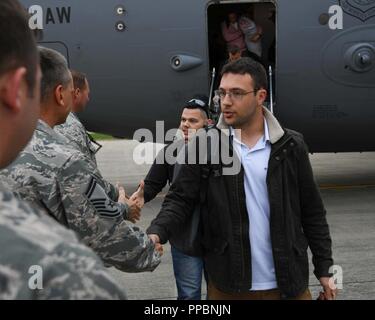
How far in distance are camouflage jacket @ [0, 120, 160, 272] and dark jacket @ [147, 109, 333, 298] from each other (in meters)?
0.73

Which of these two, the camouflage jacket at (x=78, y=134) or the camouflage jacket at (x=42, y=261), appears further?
the camouflage jacket at (x=78, y=134)

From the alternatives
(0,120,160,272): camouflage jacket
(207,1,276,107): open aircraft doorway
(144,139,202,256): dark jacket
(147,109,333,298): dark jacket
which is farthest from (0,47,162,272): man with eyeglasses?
(207,1,276,107): open aircraft doorway

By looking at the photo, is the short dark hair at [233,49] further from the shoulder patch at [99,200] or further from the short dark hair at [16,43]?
the short dark hair at [16,43]

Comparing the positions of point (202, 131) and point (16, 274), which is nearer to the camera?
point (16, 274)

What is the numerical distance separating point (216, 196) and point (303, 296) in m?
0.65

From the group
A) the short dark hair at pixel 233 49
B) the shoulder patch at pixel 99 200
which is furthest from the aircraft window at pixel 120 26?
the shoulder patch at pixel 99 200

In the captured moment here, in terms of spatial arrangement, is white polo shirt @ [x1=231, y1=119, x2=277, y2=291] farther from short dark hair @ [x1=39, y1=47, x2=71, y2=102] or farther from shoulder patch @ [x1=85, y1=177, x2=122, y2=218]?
short dark hair @ [x1=39, y1=47, x2=71, y2=102]

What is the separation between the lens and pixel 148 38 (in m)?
8.95

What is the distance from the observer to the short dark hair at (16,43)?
110cm

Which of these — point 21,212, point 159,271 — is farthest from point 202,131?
point 159,271

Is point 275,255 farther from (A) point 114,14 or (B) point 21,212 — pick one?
(A) point 114,14

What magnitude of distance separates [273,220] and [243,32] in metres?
6.85

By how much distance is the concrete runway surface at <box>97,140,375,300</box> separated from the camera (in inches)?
226

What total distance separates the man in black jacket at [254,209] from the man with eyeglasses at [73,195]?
2.00 ft
